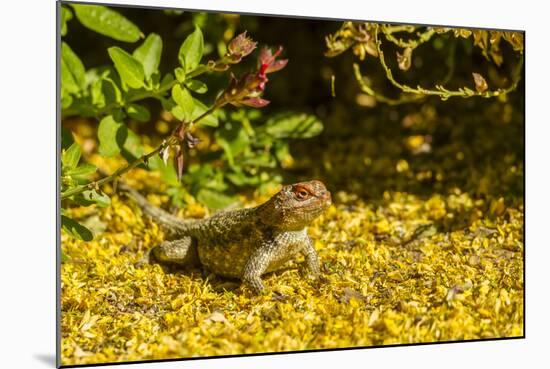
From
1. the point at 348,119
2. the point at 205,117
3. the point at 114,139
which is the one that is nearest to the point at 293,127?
the point at 348,119

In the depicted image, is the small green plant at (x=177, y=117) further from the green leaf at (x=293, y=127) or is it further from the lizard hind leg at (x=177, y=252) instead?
the lizard hind leg at (x=177, y=252)

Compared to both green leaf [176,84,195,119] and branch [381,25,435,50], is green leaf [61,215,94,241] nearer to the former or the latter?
green leaf [176,84,195,119]

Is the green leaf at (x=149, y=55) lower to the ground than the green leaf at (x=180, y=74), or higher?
higher

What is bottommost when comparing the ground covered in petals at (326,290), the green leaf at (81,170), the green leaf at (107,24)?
the ground covered in petals at (326,290)

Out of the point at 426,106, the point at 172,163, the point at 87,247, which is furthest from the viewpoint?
the point at 426,106

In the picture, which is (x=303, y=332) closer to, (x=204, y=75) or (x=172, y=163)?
(x=172, y=163)

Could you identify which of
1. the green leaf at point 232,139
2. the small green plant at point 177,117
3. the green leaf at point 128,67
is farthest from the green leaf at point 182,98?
the green leaf at point 232,139

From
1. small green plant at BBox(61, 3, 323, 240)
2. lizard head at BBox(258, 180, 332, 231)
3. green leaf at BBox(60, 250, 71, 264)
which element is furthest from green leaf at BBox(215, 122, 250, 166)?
green leaf at BBox(60, 250, 71, 264)

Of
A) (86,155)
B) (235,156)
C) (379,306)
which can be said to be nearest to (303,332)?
(379,306)

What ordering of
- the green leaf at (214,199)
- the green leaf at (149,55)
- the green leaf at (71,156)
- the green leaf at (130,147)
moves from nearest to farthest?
the green leaf at (71,156)
the green leaf at (149,55)
the green leaf at (130,147)
the green leaf at (214,199)
